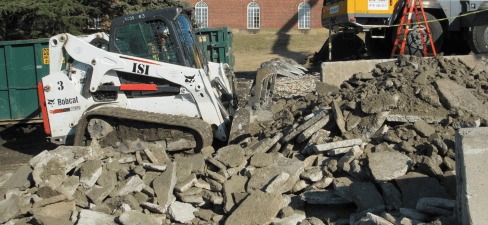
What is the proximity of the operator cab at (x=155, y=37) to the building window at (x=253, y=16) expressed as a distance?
25812 mm

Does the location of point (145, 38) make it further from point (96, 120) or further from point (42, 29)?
point (42, 29)

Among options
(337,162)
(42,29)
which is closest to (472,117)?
(337,162)

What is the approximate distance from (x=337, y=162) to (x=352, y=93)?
1.59m

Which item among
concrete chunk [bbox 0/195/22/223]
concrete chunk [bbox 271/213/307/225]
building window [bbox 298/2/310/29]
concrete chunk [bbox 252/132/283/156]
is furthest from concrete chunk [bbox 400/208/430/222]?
building window [bbox 298/2/310/29]

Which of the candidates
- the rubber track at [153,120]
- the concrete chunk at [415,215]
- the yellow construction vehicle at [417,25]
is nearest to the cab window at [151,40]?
the rubber track at [153,120]

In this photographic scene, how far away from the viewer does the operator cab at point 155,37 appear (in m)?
5.59

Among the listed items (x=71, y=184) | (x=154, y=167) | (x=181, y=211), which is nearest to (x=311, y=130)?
(x=181, y=211)

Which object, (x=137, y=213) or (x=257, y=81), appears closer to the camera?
A: (x=137, y=213)

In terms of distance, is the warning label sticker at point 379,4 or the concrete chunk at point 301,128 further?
the warning label sticker at point 379,4

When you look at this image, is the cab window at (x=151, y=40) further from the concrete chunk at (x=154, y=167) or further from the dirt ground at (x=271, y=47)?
the dirt ground at (x=271, y=47)

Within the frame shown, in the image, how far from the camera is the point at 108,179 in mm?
4656

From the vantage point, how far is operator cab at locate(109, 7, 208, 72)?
5.59 m

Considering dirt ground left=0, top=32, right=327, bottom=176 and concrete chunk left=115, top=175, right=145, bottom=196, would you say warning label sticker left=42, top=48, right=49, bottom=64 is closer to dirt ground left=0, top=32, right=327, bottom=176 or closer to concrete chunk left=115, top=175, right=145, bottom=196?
dirt ground left=0, top=32, right=327, bottom=176

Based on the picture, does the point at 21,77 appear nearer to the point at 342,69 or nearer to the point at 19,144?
the point at 19,144
